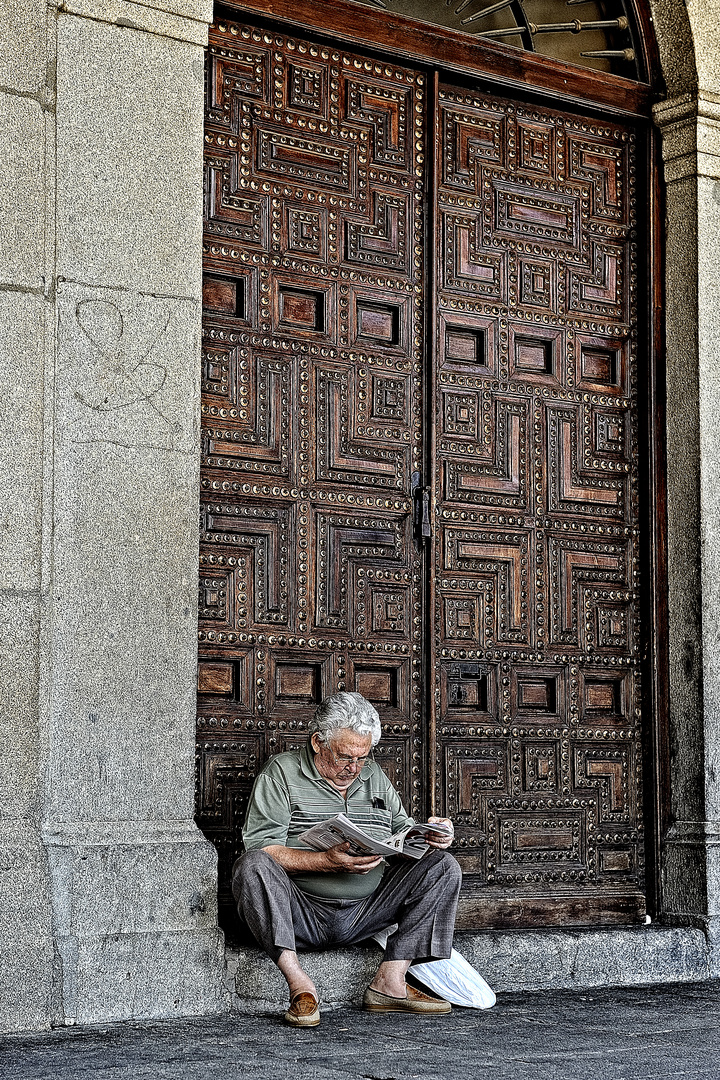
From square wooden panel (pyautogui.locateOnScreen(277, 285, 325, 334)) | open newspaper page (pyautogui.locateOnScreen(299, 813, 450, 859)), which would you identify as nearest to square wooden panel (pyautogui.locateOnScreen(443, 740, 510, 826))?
open newspaper page (pyautogui.locateOnScreen(299, 813, 450, 859))

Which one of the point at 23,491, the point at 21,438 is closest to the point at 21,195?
the point at 21,438

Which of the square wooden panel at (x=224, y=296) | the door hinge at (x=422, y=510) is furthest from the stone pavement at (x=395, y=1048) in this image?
the square wooden panel at (x=224, y=296)

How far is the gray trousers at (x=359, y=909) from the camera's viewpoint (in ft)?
17.7

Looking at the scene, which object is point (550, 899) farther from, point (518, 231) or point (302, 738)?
point (518, 231)

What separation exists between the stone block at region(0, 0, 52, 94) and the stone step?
10.9ft

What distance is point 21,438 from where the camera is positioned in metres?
5.42

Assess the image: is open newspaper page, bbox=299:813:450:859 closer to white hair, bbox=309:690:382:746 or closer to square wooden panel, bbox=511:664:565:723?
white hair, bbox=309:690:382:746

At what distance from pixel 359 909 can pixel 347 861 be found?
422 mm

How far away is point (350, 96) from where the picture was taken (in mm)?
6723

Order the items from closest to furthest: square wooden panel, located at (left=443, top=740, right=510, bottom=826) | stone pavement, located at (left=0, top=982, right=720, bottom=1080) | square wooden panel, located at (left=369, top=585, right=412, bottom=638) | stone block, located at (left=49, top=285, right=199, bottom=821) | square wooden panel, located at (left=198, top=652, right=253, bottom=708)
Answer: stone pavement, located at (left=0, top=982, right=720, bottom=1080) → stone block, located at (left=49, top=285, right=199, bottom=821) → square wooden panel, located at (left=198, top=652, right=253, bottom=708) → square wooden panel, located at (left=369, top=585, right=412, bottom=638) → square wooden panel, located at (left=443, top=740, right=510, bottom=826)

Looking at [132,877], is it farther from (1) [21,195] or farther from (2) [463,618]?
(1) [21,195]

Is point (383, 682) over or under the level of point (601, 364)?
under

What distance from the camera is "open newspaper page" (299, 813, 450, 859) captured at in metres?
5.26

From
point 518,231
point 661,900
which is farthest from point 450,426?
point 661,900
